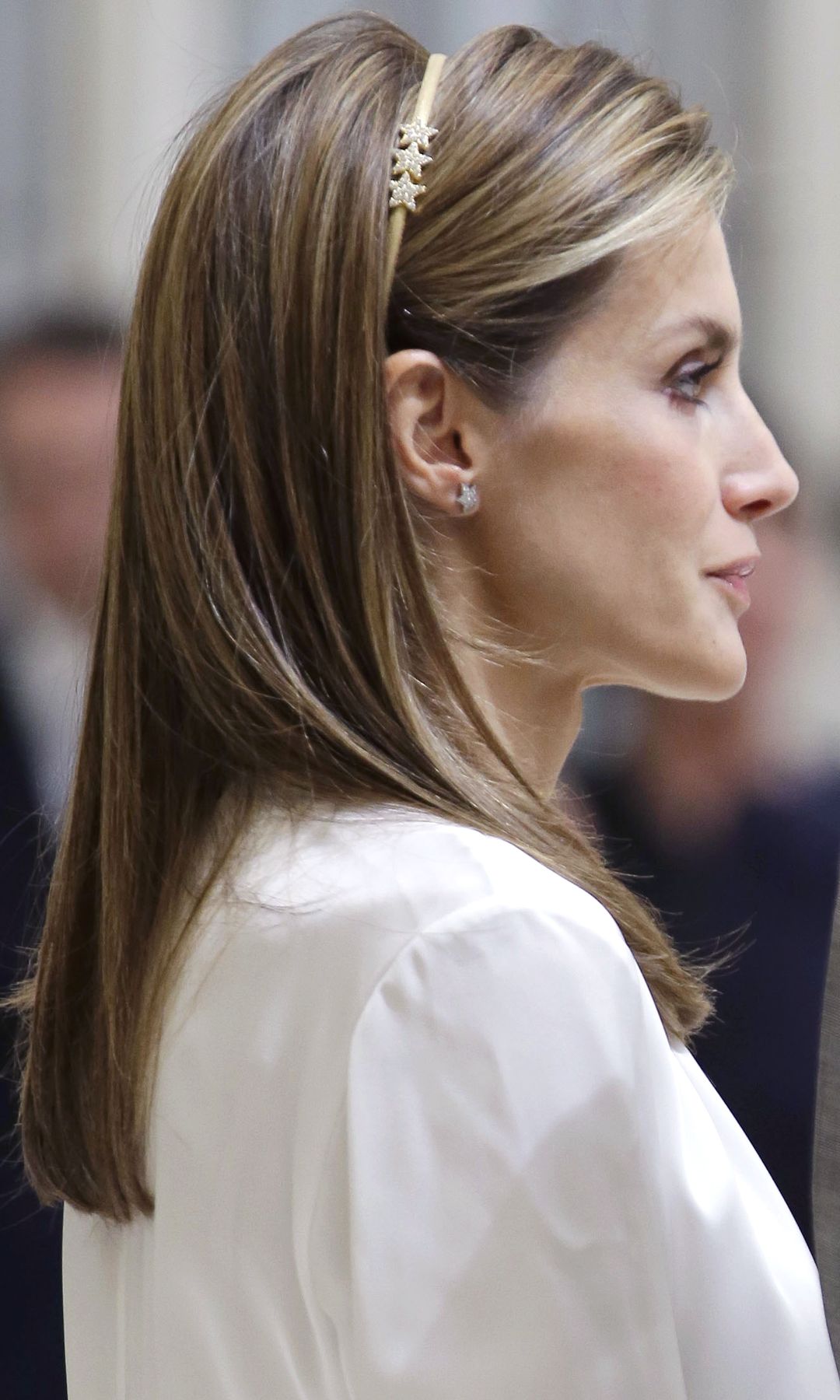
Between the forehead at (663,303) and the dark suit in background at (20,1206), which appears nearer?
the forehead at (663,303)

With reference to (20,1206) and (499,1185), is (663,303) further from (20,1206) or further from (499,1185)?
(20,1206)

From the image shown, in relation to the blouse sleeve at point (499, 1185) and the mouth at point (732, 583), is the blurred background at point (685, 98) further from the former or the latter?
the blouse sleeve at point (499, 1185)

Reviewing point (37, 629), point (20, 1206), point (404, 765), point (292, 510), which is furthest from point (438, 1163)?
point (37, 629)

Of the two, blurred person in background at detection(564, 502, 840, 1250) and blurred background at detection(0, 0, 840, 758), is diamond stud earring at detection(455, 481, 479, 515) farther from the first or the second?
blurred background at detection(0, 0, 840, 758)

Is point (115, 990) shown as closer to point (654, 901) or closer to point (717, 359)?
point (717, 359)

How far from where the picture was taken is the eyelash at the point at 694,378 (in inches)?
33.0

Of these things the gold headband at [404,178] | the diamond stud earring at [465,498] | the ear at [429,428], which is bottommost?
the diamond stud earring at [465,498]

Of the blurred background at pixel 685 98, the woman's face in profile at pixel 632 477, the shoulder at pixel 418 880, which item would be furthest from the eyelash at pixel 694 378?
the blurred background at pixel 685 98

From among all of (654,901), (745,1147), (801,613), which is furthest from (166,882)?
(801,613)

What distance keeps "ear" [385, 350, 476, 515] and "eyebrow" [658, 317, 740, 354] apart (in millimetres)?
117

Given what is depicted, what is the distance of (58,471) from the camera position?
1.57 m

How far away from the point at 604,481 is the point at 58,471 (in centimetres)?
89

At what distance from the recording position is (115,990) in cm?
73

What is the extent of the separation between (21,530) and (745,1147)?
108cm
